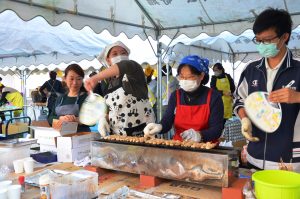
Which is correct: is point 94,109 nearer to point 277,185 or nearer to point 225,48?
point 277,185

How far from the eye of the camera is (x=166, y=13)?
154 inches

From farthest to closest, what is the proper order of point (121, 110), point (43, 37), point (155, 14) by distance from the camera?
1. point (43, 37)
2. point (155, 14)
3. point (121, 110)

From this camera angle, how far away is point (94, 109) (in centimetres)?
228

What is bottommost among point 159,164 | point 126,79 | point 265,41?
point 159,164

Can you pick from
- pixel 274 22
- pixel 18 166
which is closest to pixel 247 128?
pixel 274 22

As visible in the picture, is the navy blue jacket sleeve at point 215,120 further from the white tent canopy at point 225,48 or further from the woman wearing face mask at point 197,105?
the white tent canopy at point 225,48

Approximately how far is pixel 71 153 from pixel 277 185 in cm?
145

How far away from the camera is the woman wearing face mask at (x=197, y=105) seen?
2.05 meters

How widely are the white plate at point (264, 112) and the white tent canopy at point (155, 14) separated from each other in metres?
2.11

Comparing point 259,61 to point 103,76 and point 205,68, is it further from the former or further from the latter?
point 103,76

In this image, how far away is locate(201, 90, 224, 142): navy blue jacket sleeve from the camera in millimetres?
1989

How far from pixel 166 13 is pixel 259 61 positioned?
7.50 ft

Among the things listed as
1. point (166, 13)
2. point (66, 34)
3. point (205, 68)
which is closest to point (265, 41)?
point (205, 68)

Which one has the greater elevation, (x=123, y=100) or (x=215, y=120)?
(x=123, y=100)
